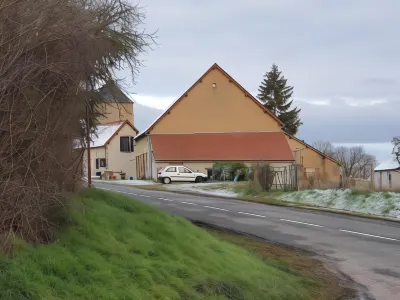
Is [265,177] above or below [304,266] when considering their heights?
above

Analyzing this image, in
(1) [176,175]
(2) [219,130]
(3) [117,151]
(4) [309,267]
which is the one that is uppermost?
(2) [219,130]

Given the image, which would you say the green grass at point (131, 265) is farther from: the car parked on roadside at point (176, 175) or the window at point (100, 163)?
the window at point (100, 163)

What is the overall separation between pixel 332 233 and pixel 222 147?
36152 mm

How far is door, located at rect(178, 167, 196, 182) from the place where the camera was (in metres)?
44.8

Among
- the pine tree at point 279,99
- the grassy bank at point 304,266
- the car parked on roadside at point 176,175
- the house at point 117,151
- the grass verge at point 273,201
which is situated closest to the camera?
the grassy bank at point 304,266

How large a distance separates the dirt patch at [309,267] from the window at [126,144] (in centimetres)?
5229

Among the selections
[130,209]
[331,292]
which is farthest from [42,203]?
[331,292]

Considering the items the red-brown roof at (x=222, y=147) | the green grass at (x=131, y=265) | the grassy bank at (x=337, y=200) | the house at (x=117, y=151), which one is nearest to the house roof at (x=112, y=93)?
the green grass at (x=131, y=265)

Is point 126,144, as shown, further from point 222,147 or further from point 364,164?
point 364,164

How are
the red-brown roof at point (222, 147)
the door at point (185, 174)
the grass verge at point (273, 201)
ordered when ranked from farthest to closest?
the red-brown roof at point (222, 147)
the door at point (185, 174)
the grass verge at point (273, 201)

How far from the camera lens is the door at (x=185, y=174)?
44.8 metres

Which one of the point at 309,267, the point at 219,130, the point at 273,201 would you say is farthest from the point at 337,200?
the point at 219,130

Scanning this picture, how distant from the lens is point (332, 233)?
16797 mm

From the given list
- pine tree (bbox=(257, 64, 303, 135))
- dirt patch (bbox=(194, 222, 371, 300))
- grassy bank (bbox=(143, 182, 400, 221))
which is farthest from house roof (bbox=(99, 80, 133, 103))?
pine tree (bbox=(257, 64, 303, 135))
